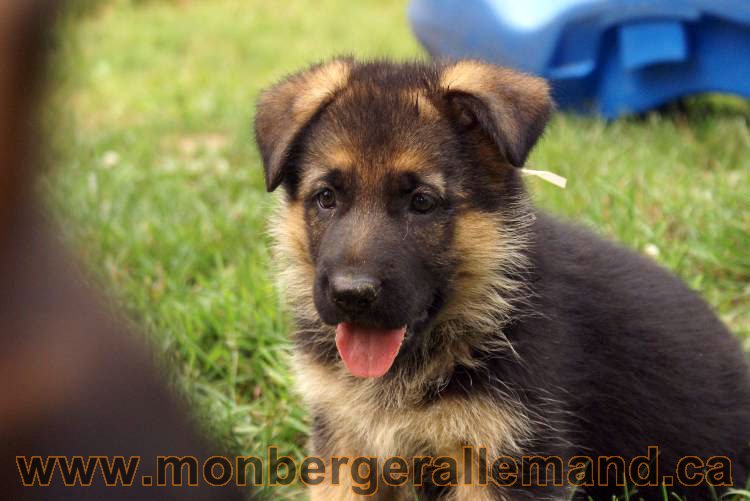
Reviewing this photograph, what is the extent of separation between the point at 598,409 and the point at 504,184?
849mm

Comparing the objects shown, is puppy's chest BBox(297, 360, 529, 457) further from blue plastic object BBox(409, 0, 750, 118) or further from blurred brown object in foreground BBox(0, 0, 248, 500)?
blue plastic object BBox(409, 0, 750, 118)

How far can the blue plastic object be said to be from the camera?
691cm

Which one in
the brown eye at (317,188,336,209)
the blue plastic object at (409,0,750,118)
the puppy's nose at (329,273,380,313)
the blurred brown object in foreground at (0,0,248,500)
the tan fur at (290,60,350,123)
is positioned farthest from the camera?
the blue plastic object at (409,0,750,118)

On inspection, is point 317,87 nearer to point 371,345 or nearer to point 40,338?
point 371,345

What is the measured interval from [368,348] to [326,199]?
1.65 ft

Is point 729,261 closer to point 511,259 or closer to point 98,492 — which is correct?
point 511,259

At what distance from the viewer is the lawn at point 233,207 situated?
4.34 metres

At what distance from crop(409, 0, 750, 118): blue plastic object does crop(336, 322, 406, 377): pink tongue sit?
4001 millimetres

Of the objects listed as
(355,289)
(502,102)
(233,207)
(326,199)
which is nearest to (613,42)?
(233,207)

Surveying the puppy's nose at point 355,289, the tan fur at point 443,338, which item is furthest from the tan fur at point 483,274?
the puppy's nose at point 355,289

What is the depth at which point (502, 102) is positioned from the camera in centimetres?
318

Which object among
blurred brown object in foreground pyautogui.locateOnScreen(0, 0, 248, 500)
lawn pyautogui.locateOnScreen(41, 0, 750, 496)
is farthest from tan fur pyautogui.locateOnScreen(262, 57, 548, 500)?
blurred brown object in foreground pyautogui.locateOnScreen(0, 0, 248, 500)

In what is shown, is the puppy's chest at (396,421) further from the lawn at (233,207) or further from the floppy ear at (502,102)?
the floppy ear at (502,102)

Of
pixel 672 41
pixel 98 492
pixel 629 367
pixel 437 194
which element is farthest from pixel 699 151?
pixel 98 492
